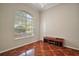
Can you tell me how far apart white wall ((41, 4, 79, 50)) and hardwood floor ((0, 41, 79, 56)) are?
0.50ft

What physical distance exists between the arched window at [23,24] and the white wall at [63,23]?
0.28 m

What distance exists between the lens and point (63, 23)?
4.65ft

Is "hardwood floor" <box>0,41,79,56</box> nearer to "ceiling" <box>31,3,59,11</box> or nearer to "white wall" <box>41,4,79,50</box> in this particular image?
"white wall" <box>41,4,79,50</box>

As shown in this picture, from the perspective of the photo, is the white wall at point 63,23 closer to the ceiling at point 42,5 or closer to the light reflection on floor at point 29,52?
the ceiling at point 42,5

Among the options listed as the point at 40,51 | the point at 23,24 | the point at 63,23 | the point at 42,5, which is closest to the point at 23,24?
the point at 23,24

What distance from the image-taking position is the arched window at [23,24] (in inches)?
52.3

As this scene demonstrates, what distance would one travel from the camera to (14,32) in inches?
52.1

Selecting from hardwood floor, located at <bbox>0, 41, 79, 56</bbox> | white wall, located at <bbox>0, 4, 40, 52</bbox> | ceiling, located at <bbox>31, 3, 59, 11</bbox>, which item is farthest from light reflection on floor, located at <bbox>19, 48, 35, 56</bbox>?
ceiling, located at <bbox>31, 3, 59, 11</bbox>

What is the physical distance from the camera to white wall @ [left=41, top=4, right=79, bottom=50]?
4.40ft

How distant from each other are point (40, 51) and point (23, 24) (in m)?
0.65

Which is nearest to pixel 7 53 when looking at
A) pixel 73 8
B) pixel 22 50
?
pixel 22 50

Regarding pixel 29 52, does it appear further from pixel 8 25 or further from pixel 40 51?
pixel 8 25

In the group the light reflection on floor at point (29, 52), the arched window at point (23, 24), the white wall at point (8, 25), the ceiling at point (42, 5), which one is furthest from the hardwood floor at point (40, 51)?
the ceiling at point (42, 5)

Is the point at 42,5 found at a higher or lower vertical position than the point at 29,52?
higher
